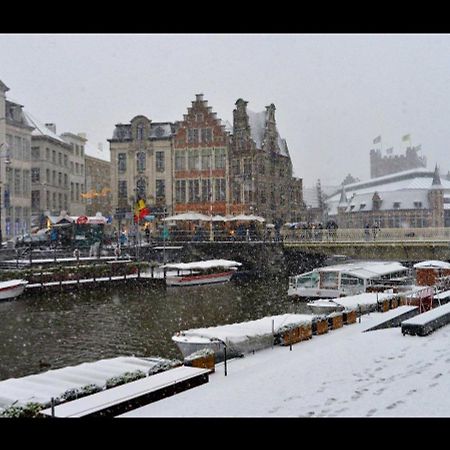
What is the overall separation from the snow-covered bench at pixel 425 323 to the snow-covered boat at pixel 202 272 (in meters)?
26.8

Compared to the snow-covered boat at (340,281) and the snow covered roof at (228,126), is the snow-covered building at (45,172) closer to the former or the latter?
the snow covered roof at (228,126)

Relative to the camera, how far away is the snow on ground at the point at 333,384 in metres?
9.59

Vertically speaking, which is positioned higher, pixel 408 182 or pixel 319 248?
pixel 408 182

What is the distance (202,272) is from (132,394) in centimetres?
3551

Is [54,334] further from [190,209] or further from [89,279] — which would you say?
[190,209]

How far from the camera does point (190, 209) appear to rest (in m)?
63.9

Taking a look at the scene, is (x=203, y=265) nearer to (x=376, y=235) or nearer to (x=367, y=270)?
(x=376, y=235)

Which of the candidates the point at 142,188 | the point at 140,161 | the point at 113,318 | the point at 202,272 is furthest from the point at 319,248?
the point at 140,161

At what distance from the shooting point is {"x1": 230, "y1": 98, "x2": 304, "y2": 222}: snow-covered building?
6228 centimetres

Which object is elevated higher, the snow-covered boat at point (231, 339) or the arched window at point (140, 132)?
the arched window at point (140, 132)

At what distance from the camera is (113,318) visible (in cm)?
2966

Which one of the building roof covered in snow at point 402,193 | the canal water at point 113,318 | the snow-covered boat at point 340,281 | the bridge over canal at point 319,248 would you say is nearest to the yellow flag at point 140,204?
the bridge over canal at point 319,248

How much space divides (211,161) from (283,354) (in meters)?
48.6
